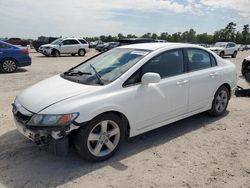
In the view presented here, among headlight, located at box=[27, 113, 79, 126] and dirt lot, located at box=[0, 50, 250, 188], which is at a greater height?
headlight, located at box=[27, 113, 79, 126]

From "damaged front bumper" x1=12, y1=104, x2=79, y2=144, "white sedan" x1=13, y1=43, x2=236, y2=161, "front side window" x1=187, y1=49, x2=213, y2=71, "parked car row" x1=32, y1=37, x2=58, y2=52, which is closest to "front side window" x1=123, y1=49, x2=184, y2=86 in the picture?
"white sedan" x1=13, y1=43, x2=236, y2=161

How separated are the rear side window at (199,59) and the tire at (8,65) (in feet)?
32.5

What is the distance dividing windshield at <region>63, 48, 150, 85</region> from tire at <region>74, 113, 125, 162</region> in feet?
1.92

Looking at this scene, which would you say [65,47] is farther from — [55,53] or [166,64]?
[166,64]

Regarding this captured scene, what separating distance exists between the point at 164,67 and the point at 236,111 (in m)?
2.63

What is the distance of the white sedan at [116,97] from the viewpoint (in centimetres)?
383

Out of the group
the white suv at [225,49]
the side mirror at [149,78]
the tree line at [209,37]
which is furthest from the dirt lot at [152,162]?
the tree line at [209,37]

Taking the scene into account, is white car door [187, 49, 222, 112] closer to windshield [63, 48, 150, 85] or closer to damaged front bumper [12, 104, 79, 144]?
windshield [63, 48, 150, 85]

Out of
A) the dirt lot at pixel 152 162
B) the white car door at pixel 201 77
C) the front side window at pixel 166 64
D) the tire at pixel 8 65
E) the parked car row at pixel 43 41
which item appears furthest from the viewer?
the parked car row at pixel 43 41

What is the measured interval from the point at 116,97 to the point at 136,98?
1.16 ft

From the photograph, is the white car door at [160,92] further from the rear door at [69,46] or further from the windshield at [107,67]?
the rear door at [69,46]

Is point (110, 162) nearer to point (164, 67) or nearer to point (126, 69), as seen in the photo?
point (126, 69)

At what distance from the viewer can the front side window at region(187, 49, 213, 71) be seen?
17.8 feet

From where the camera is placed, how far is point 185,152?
4.53 metres
